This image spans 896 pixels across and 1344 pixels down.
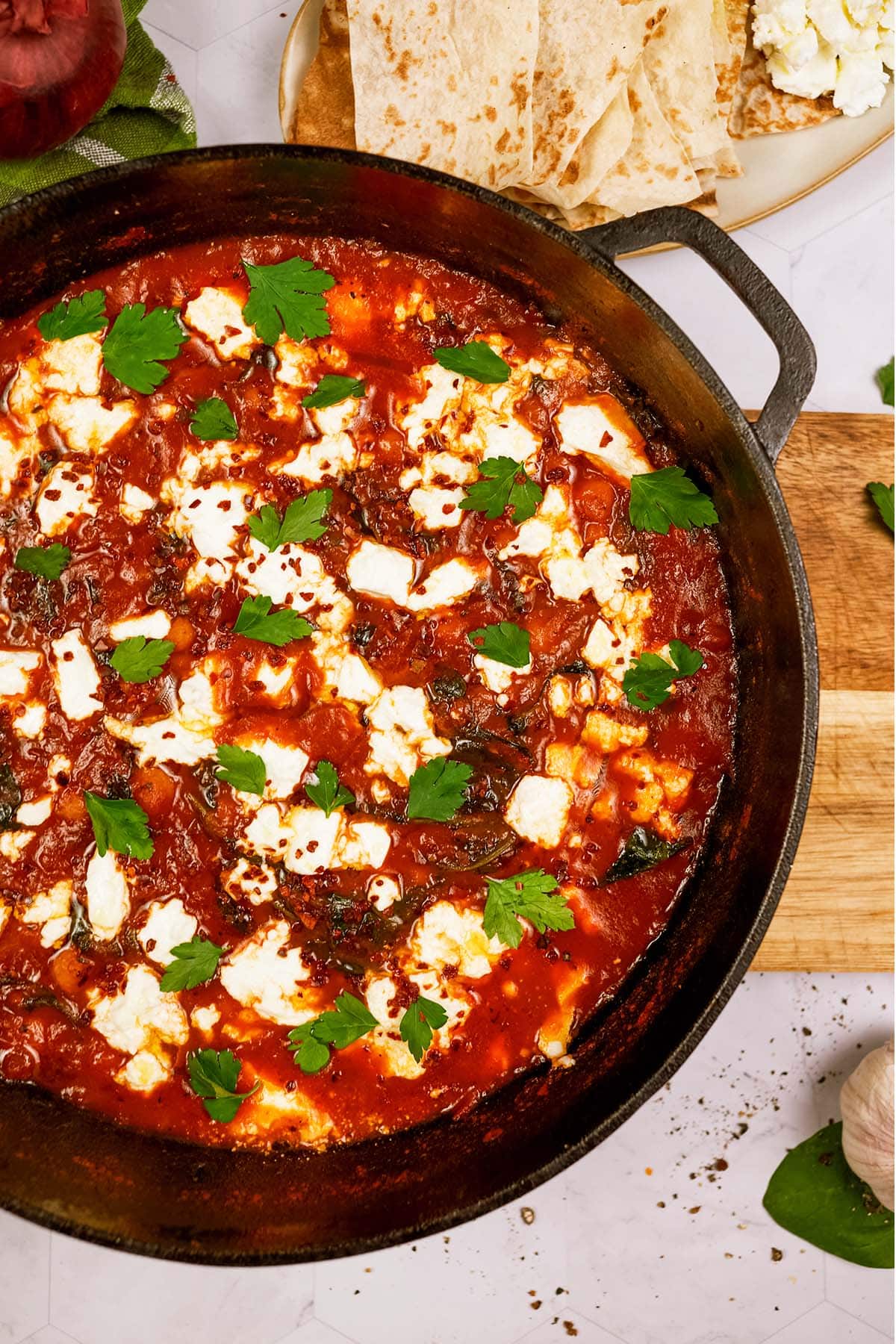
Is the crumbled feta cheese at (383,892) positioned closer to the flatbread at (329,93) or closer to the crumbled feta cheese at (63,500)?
the crumbled feta cheese at (63,500)

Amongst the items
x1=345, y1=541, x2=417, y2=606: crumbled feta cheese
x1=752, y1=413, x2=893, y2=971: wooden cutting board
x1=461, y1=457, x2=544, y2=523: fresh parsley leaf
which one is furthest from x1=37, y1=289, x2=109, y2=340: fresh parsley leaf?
x1=752, y1=413, x2=893, y2=971: wooden cutting board

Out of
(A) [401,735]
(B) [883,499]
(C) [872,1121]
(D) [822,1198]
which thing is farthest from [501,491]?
(D) [822,1198]

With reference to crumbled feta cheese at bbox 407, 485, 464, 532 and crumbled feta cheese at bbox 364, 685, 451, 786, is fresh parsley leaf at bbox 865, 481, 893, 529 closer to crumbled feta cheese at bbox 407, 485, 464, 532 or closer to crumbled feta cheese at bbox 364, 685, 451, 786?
crumbled feta cheese at bbox 407, 485, 464, 532

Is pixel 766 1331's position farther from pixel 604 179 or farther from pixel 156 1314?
pixel 604 179

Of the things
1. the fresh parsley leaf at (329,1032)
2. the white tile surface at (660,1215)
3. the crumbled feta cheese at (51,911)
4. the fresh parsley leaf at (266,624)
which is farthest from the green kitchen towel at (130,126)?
the fresh parsley leaf at (329,1032)

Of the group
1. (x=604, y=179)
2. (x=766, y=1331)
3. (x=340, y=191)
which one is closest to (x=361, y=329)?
(x=340, y=191)

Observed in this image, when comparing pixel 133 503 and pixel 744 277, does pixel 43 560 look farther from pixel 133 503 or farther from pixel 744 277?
pixel 744 277
